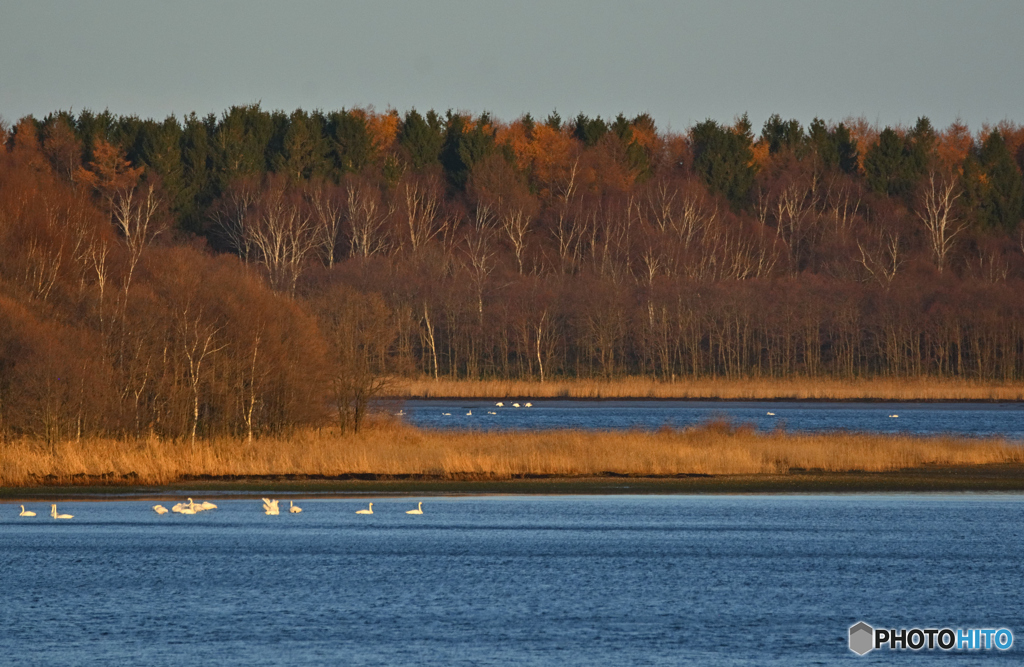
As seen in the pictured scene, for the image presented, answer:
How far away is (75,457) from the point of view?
115ft

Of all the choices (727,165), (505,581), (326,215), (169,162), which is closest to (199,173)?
(169,162)

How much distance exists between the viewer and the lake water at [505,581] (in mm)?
17703

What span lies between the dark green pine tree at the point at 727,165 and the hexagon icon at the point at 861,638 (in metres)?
83.9

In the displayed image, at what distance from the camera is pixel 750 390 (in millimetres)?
69938

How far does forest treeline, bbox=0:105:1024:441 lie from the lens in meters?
79.5

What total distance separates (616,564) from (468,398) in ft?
152

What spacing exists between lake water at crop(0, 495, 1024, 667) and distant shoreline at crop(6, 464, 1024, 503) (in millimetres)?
1229

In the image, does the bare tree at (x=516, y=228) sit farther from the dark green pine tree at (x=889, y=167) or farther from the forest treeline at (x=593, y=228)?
the dark green pine tree at (x=889, y=167)

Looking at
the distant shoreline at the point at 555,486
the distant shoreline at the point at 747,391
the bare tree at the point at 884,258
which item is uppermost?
the bare tree at the point at 884,258

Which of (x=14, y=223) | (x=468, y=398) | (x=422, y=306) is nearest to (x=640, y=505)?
(x=14, y=223)

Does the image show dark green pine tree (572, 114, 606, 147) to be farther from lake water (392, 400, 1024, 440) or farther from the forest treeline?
lake water (392, 400, 1024, 440)

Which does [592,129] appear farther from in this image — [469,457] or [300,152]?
[469,457]

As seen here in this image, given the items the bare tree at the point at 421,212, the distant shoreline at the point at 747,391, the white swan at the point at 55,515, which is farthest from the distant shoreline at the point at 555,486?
the bare tree at the point at 421,212

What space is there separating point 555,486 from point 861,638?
55.5 ft
